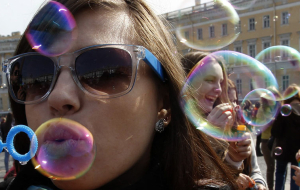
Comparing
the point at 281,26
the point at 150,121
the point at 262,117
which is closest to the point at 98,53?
the point at 150,121

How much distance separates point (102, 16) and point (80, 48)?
16cm

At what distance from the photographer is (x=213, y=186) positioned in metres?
1.13

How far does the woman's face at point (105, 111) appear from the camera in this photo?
0.90m

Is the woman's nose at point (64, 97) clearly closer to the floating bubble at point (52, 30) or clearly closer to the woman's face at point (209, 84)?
the floating bubble at point (52, 30)

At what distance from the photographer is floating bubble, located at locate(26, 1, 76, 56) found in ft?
3.21

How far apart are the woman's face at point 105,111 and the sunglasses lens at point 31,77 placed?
4 centimetres

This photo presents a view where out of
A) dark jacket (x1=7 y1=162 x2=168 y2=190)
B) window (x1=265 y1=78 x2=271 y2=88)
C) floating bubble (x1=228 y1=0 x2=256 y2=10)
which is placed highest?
floating bubble (x1=228 y1=0 x2=256 y2=10)

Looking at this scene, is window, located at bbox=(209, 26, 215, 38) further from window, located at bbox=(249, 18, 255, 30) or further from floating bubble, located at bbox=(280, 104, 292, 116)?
window, located at bbox=(249, 18, 255, 30)

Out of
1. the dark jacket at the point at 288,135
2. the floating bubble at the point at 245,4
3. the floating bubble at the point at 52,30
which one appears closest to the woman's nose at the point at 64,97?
the floating bubble at the point at 52,30

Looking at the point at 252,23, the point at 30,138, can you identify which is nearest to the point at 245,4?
the point at 30,138

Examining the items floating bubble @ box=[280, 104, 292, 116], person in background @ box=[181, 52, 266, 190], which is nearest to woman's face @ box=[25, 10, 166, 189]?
person in background @ box=[181, 52, 266, 190]

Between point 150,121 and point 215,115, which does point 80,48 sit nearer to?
point 150,121

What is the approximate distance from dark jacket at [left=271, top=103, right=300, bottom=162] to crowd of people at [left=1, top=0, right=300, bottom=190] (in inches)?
135

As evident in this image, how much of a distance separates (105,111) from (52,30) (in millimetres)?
382
